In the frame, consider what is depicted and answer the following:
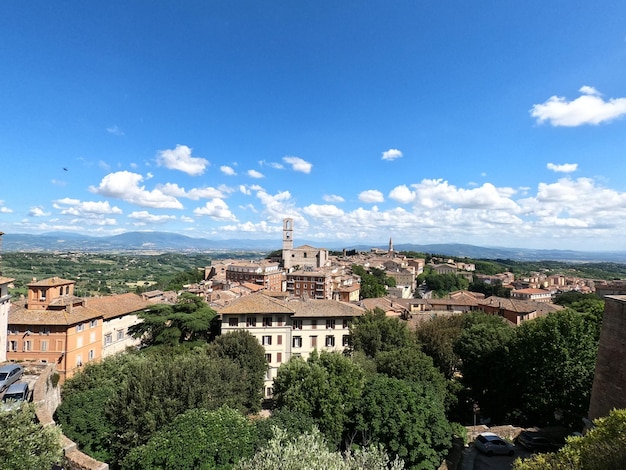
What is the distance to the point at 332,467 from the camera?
35.3ft

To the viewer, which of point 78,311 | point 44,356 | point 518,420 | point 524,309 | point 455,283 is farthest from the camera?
point 455,283

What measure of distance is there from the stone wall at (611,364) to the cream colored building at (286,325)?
73.8 ft

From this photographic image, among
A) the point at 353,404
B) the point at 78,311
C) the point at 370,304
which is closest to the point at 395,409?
the point at 353,404

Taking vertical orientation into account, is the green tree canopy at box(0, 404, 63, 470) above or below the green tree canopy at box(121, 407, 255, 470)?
above

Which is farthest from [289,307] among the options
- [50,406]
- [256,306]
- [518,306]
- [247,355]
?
[518,306]

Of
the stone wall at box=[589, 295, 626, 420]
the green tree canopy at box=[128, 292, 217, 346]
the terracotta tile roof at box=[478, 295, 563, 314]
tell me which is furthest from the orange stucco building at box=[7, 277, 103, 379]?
the terracotta tile roof at box=[478, 295, 563, 314]

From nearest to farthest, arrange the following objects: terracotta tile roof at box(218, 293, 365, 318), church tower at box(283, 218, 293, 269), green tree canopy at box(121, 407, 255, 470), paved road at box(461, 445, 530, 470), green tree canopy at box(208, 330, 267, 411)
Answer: green tree canopy at box(121, 407, 255, 470) → paved road at box(461, 445, 530, 470) → green tree canopy at box(208, 330, 267, 411) → terracotta tile roof at box(218, 293, 365, 318) → church tower at box(283, 218, 293, 269)

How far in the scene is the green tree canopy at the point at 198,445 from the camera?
14.3 metres

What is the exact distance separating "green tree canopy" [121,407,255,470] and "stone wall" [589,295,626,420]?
15630 mm

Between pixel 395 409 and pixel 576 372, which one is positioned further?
pixel 576 372

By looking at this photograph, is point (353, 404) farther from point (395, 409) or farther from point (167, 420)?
point (167, 420)

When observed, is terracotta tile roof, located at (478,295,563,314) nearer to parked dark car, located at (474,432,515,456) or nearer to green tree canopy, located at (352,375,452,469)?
parked dark car, located at (474,432,515,456)

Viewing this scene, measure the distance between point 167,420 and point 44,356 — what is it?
1914 cm

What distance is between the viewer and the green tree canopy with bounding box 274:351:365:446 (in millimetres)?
19969
